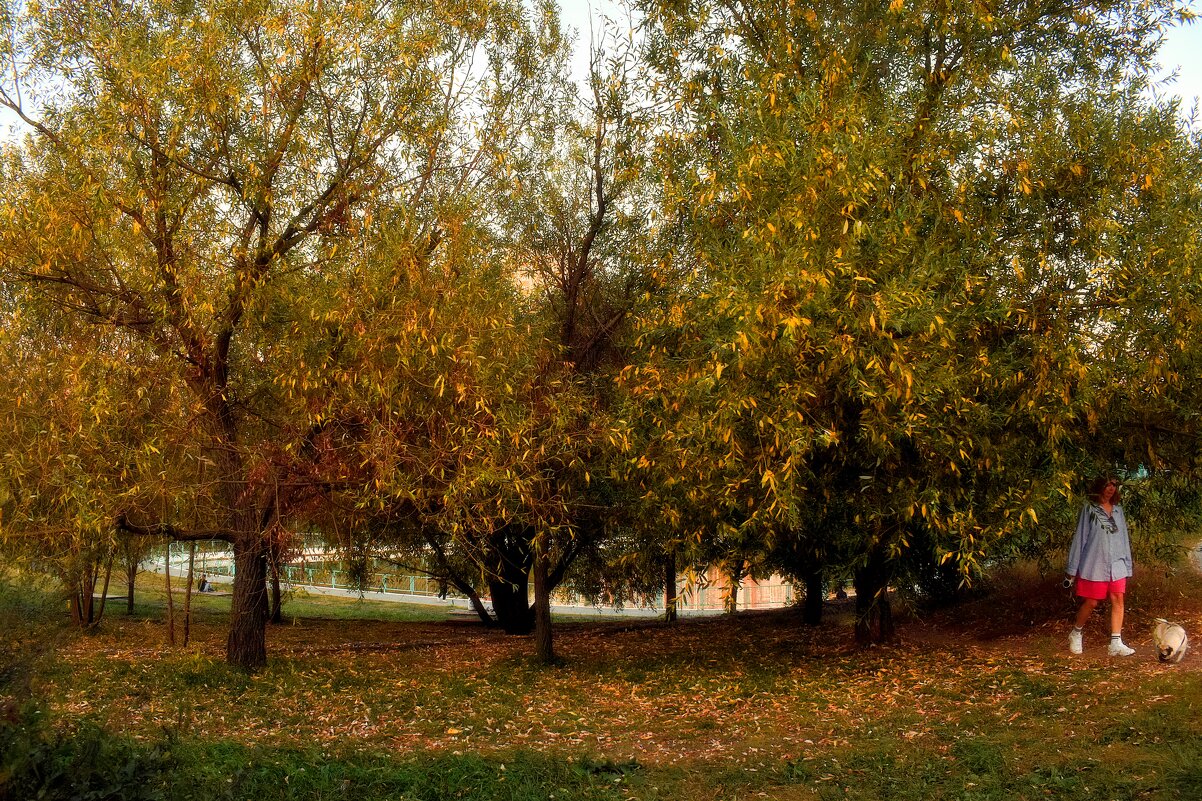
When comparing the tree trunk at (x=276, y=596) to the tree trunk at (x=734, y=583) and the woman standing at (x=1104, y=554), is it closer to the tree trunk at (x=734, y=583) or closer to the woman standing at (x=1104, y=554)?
the tree trunk at (x=734, y=583)

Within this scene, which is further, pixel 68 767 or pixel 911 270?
pixel 911 270

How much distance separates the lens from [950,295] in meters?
9.04

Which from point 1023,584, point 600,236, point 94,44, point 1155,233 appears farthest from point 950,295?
point 94,44

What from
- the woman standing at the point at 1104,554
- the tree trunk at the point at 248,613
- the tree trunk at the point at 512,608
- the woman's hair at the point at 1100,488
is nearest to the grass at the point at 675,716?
the tree trunk at the point at 248,613

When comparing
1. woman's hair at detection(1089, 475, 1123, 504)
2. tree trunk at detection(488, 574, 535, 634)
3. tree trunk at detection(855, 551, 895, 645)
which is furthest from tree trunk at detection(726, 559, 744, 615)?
tree trunk at detection(488, 574, 535, 634)

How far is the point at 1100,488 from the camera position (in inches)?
394

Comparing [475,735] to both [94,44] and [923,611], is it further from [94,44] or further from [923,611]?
[923,611]

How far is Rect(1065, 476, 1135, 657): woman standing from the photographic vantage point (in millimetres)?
9773

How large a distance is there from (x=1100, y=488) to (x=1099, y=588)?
1031 millimetres

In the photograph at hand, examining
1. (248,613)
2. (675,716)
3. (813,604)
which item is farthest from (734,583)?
(813,604)

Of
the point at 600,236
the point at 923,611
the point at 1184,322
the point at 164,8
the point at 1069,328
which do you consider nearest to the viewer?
the point at 1184,322

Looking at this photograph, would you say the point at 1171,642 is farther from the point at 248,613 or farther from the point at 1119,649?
the point at 248,613

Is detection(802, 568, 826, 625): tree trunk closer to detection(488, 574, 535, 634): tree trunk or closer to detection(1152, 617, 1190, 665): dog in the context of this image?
detection(488, 574, 535, 634): tree trunk

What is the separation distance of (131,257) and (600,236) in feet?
21.7
